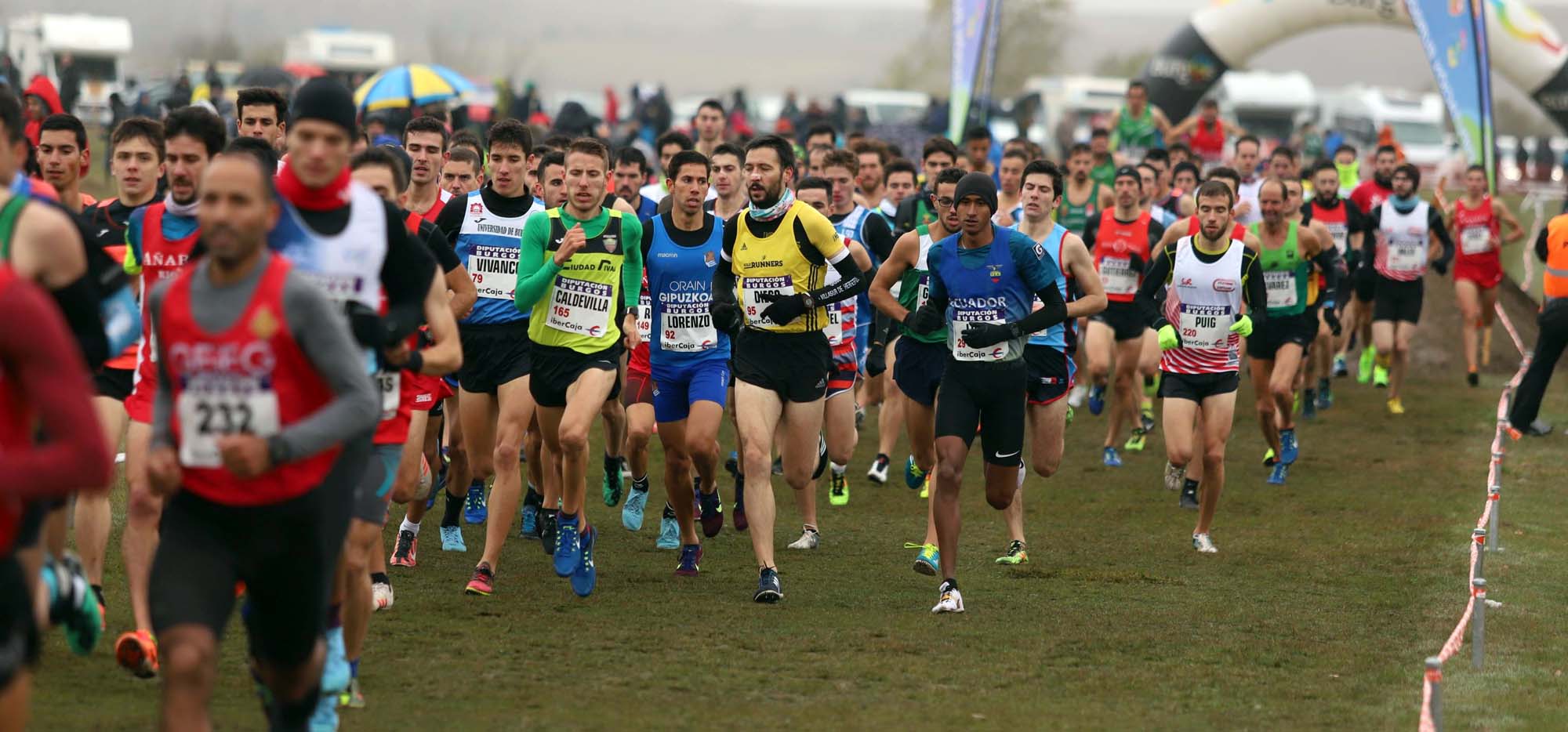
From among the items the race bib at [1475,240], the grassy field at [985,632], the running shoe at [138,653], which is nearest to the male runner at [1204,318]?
the grassy field at [985,632]

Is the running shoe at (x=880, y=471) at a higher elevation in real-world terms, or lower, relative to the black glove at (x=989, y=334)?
lower

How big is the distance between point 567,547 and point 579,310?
1174 mm

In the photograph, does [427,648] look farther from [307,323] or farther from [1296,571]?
[1296,571]

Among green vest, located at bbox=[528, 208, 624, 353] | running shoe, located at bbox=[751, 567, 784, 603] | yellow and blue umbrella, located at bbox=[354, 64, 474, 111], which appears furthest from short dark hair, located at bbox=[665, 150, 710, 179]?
yellow and blue umbrella, located at bbox=[354, 64, 474, 111]

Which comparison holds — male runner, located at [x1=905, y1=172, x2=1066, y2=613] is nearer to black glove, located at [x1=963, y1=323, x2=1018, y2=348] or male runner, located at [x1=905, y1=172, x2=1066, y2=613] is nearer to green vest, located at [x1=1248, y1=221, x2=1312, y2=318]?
black glove, located at [x1=963, y1=323, x2=1018, y2=348]

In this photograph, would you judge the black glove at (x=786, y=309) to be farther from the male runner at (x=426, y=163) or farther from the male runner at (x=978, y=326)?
the male runner at (x=426, y=163)

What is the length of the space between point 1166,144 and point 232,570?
64.6ft

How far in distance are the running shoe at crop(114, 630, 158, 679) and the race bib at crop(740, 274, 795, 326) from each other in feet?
11.7

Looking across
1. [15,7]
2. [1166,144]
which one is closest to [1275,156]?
[1166,144]

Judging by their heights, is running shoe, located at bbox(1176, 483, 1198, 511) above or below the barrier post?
below

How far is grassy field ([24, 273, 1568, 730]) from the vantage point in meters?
7.02

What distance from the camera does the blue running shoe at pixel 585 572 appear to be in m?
9.05

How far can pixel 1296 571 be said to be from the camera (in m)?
10.6

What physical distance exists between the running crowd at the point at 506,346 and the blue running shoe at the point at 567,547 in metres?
0.01
